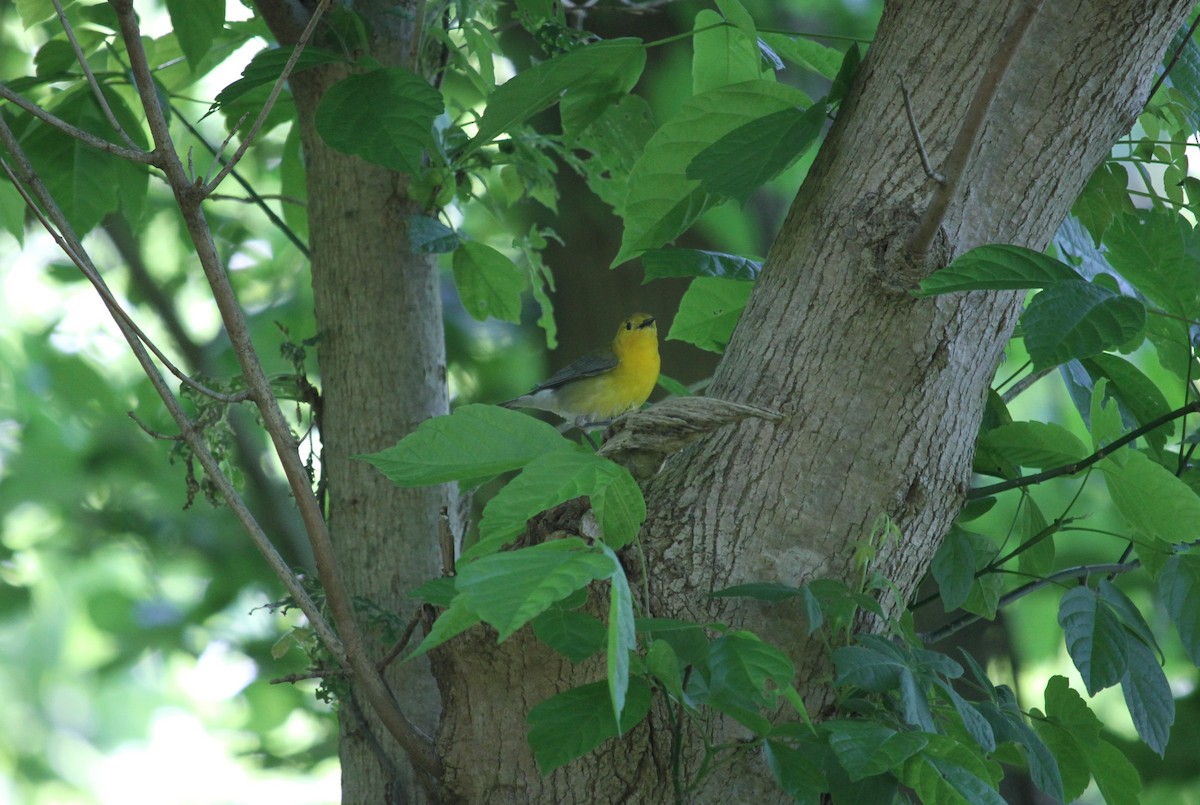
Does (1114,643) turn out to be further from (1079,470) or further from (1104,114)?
(1104,114)

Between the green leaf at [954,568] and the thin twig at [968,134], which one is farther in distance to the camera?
the green leaf at [954,568]

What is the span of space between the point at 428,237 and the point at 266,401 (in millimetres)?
730

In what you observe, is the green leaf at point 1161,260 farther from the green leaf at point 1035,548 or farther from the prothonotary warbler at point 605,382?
the prothonotary warbler at point 605,382

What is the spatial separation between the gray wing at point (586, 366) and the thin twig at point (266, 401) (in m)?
2.84

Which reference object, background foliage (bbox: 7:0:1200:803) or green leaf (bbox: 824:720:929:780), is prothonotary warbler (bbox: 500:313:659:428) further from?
green leaf (bbox: 824:720:929:780)

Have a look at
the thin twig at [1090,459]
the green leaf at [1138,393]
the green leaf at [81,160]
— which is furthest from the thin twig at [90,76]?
the green leaf at [1138,393]

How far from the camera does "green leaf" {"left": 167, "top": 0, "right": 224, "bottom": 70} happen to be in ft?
6.73

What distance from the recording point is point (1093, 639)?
1617 millimetres

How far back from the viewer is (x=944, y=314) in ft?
5.30

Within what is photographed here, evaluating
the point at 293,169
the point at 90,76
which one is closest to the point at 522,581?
the point at 90,76

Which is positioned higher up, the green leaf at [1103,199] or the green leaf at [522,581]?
the green leaf at [1103,199]

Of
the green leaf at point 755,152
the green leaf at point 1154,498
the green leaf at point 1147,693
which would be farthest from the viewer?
the green leaf at point 755,152

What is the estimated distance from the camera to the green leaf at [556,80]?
181 cm

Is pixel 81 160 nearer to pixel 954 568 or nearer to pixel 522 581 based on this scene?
pixel 522 581
